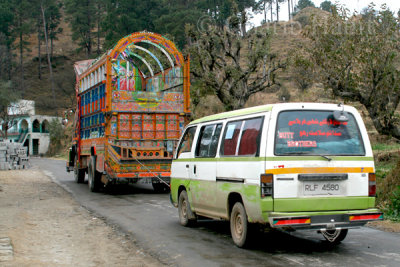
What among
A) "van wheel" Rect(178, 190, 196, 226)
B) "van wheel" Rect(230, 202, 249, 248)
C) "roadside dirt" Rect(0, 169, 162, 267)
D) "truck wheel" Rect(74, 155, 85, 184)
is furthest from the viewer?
"truck wheel" Rect(74, 155, 85, 184)

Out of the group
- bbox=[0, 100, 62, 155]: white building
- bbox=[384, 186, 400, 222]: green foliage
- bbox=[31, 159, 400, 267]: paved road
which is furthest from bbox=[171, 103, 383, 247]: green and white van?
bbox=[0, 100, 62, 155]: white building

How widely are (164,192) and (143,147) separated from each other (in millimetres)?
2022

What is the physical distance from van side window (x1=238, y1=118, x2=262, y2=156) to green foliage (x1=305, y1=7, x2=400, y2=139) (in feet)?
22.6

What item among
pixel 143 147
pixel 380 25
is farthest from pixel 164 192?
pixel 380 25

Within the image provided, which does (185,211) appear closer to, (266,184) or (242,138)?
(242,138)

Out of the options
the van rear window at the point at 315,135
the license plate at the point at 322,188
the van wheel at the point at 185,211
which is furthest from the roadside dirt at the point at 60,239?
the van rear window at the point at 315,135

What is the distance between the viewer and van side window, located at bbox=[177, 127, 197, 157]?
9367 millimetres

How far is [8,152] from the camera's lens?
3369cm

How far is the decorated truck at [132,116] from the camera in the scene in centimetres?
1536

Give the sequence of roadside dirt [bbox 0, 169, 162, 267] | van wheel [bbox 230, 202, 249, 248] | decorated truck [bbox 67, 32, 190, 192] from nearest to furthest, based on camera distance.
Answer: roadside dirt [bbox 0, 169, 162, 267] < van wheel [bbox 230, 202, 249, 248] < decorated truck [bbox 67, 32, 190, 192]

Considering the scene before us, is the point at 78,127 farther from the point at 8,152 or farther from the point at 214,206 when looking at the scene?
the point at 8,152

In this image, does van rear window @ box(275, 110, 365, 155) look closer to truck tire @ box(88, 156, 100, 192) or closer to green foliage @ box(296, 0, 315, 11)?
truck tire @ box(88, 156, 100, 192)

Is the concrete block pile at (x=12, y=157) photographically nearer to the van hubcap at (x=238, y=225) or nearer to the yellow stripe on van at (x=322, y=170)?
the van hubcap at (x=238, y=225)

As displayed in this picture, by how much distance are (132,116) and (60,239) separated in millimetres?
7466
